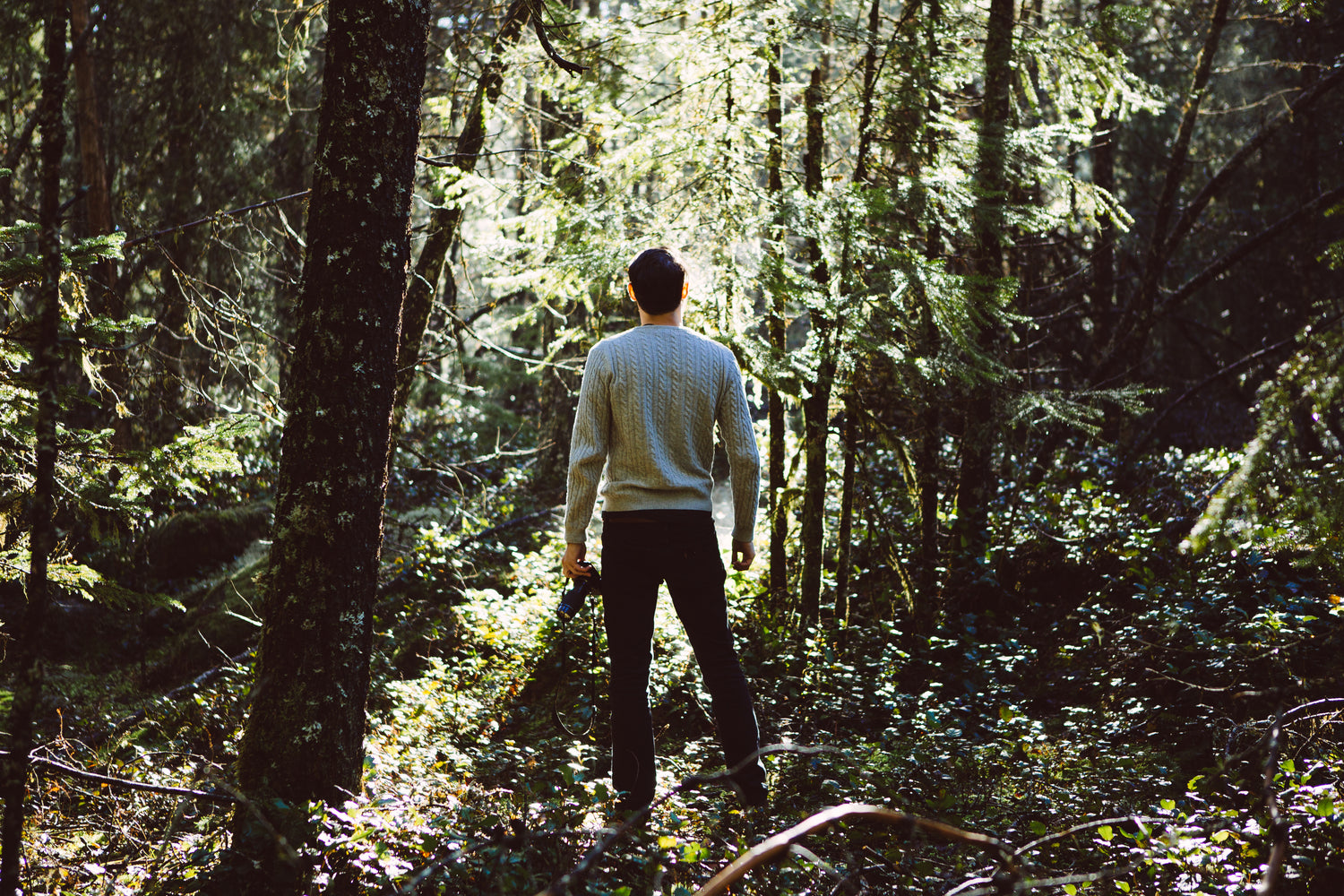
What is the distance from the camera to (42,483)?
2.09 metres

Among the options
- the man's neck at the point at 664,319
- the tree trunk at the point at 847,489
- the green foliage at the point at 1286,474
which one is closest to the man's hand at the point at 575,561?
the man's neck at the point at 664,319

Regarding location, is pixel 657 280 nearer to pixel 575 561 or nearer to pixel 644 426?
pixel 644 426

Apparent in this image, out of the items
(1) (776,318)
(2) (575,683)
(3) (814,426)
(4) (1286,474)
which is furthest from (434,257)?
(4) (1286,474)

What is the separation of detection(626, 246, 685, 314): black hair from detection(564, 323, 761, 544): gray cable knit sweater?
4.1 inches

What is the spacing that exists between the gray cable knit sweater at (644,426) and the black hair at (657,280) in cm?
10

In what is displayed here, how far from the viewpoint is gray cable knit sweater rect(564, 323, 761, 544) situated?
140 inches

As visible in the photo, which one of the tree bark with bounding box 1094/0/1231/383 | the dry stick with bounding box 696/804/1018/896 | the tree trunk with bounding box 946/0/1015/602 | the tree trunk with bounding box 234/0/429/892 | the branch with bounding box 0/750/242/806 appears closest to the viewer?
the dry stick with bounding box 696/804/1018/896

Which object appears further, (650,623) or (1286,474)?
(650,623)

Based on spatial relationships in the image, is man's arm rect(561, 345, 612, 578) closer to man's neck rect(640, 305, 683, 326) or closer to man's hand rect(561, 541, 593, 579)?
man's hand rect(561, 541, 593, 579)

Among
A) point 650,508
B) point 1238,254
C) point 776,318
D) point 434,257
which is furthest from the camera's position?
point 1238,254

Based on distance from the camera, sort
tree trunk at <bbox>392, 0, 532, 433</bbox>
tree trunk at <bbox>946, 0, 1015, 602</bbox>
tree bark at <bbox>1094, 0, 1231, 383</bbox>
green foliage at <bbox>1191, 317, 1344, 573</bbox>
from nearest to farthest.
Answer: green foliage at <bbox>1191, 317, 1344, 573</bbox> < tree trunk at <bbox>946, 0, 1015, 602</bbox> < tree trunk at <bbox>392, 0, 532, 433</bbox> < tree bark at <bbox>1094, 0, 1231, 383</bbox>

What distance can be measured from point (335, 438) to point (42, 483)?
1194 millimetres

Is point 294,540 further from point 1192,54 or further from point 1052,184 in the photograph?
point 1192,54

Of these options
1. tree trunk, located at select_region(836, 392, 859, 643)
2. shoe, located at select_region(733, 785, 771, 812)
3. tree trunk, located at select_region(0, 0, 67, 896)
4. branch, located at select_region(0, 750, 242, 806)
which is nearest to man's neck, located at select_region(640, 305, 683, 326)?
shoe, located at select_region(733, 785, 771, 812)
